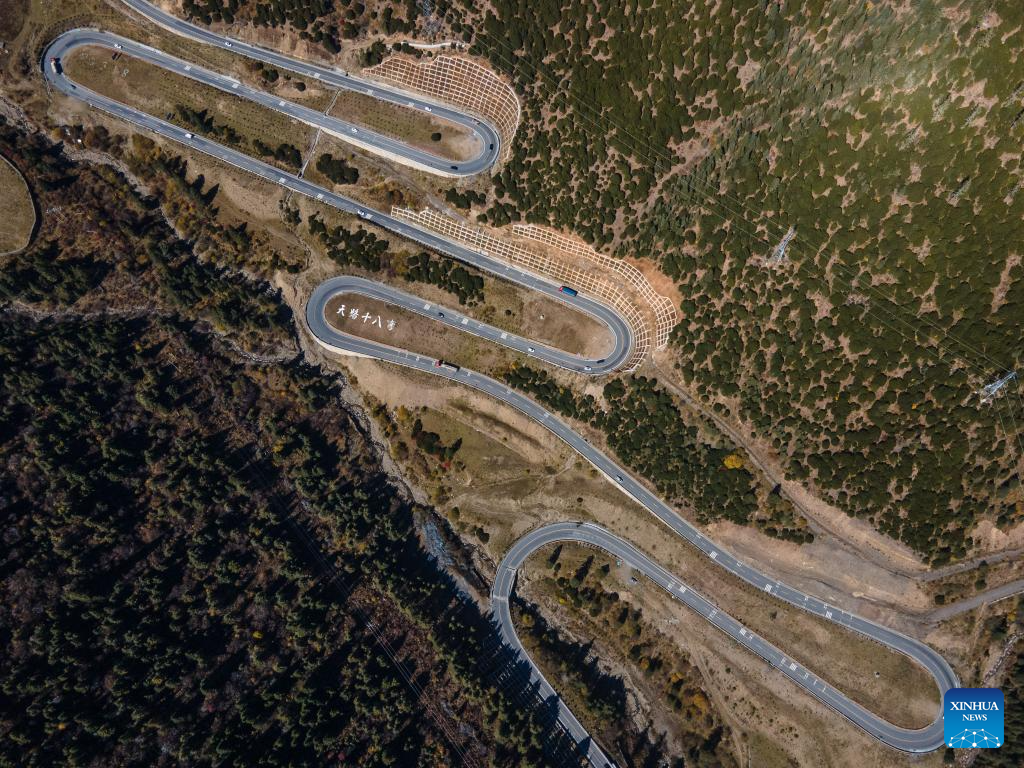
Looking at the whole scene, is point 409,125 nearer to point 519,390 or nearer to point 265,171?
point 265,171

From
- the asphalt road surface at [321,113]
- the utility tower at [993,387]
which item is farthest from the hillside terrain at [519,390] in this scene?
the asphalt road surface at [321,113]

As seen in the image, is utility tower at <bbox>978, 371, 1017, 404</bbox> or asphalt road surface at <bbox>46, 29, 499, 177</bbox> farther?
asphalt road surface at <bbox>46, 29, 499, 177</bbox>

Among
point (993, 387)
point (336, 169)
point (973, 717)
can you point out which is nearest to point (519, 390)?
point (336, 169)

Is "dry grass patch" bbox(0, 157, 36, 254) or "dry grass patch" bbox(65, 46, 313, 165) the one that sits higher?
"dry grass patch" bbox(65, 46, 313, 165)

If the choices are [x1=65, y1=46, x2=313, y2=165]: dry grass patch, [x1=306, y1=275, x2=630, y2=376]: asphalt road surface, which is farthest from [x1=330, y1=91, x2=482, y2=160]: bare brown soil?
[x1=306, y1=275, x2=630, y2=376]: asphalt road surface

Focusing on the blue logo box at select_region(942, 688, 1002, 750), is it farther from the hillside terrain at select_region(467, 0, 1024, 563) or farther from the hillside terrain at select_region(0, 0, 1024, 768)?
the hillside terrain at select_region(467, 0, 1024, 563)

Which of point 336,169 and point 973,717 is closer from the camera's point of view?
point 973,717
